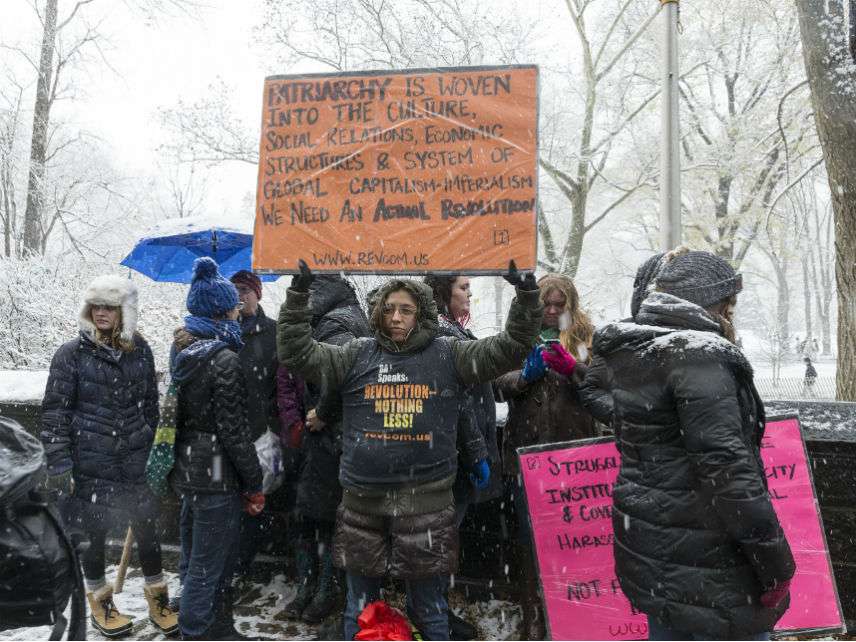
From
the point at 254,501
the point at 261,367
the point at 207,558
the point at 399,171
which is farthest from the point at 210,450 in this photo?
the point at 399,171

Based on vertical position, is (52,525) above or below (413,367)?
below

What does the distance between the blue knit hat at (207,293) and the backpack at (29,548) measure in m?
1.38

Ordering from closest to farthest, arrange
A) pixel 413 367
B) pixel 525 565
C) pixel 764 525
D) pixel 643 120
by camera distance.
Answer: pixel 764 525
pixel 413 367
pixel 525 565
pixel 643 120

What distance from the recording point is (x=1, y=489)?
1761 mm

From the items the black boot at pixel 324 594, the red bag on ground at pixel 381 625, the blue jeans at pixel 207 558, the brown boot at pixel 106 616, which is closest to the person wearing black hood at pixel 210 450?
the blue jeans at pixel 207 558

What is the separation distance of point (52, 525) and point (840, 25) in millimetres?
5321

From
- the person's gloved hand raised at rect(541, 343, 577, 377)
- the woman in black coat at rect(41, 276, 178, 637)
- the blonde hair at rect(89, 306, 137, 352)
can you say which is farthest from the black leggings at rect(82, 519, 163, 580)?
the person's gloved hand raised at rect(541, 343, 577, 377)

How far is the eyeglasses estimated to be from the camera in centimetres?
281

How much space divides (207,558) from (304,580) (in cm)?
85

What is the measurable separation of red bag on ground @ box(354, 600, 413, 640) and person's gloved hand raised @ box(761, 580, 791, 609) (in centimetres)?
135

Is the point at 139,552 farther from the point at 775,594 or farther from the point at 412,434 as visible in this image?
the point at 775,594

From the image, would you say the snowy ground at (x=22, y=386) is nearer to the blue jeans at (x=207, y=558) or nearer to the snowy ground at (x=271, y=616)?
the snowy ground at (x=271, y=616)

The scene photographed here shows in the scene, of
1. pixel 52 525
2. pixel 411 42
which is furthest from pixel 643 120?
pixel 52 525

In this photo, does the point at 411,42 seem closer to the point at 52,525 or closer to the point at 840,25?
the point at 840,25
